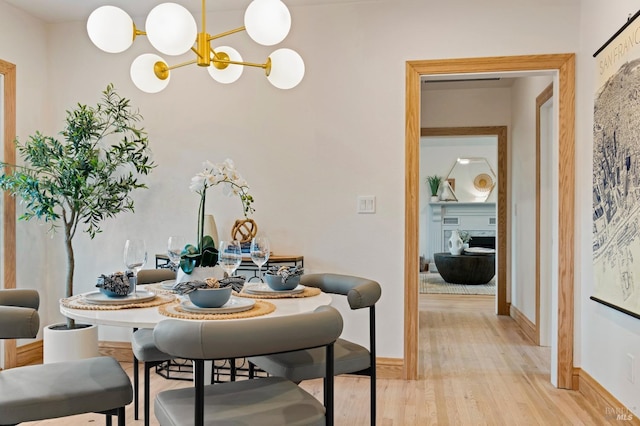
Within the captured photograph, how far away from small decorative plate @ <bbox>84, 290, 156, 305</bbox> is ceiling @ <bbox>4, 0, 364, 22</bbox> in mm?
2301

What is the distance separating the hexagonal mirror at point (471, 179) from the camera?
1084 cm

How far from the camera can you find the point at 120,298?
189 cm

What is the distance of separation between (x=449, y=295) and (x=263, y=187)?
14.4 feet

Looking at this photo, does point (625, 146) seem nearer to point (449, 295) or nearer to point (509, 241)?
point (509, 241)

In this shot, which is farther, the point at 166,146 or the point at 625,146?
the point at 166,146

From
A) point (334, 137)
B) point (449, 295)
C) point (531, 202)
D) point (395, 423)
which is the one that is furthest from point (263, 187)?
point (449, 295)

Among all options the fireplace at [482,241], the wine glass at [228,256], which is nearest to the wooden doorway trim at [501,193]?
the wine glass at [228,256]

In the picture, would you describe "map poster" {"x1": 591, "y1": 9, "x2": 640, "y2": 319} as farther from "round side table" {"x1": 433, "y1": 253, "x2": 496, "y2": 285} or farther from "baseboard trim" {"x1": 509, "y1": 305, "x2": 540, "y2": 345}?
"round side table" {"x1": 433, "y1": 253, "x2": 496, "y2": 285}

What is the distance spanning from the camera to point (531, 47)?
3.29 meters

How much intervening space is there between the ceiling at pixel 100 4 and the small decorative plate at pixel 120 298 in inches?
90.6

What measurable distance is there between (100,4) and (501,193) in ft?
14.0

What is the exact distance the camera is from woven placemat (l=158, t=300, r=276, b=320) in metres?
1.61

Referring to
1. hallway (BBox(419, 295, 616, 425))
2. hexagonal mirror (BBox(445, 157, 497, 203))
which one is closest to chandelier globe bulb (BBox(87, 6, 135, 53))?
hallway (BBox(419, 295, 616, 425))

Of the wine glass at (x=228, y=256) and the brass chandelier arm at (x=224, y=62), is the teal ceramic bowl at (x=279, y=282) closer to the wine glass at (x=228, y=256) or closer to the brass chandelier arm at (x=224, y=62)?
the wine glass at (x=228, y=256)
